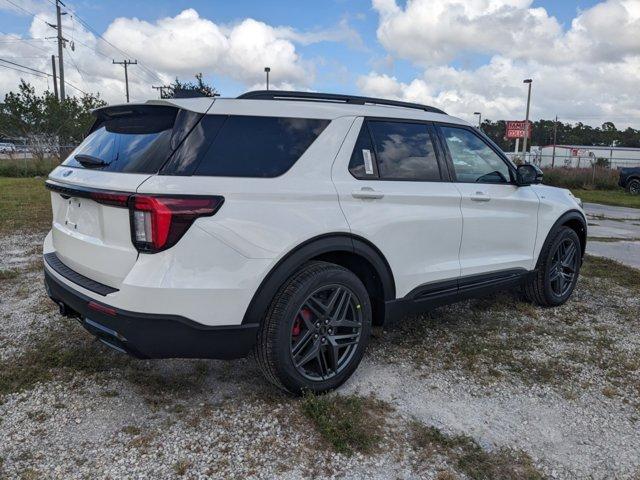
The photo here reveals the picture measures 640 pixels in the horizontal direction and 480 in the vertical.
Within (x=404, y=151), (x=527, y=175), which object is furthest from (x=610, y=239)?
(x=404, y=151)

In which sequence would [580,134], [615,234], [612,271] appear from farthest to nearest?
[580,134] → [615,234] → [612,271]

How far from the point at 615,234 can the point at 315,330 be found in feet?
30.5

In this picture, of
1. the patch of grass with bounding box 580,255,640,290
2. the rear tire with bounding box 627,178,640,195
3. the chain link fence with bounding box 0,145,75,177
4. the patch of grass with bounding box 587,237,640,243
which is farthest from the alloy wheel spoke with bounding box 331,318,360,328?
the rear tire with bounding box 627,178,640,195

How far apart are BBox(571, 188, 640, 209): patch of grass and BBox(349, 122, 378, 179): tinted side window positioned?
17135 millimetres

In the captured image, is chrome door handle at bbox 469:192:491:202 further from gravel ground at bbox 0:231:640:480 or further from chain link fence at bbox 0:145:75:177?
chain link fence at bbox 0:145:75:177

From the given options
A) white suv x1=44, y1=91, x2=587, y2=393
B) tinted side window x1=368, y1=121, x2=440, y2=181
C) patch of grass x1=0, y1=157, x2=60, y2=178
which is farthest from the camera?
patch of grass x1=0, y1=157, x2=60, y2=178

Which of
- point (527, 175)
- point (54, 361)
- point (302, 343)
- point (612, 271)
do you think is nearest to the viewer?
point (302, 343)

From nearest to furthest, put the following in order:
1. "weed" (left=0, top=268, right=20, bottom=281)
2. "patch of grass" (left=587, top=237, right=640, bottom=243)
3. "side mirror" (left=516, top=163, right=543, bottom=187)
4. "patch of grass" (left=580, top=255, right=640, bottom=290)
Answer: "side mirror" (left=516, top=163, right=543, bottom=187) → "weed" (left=0, top=268, right=20, bottom=281) → "patch of grass" (left=580, top=255, right=640, bottom=290) → "patch of grass" (left=587, top=237, right=640, bottom=243)

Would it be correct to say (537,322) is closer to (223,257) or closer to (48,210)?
(223,257)

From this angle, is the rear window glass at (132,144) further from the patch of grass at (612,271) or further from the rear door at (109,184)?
the patch of grass at (612,271)

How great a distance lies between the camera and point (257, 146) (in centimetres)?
285

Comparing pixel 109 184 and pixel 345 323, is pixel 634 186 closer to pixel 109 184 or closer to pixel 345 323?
pixel 345 323

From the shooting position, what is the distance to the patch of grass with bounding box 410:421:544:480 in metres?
2.47

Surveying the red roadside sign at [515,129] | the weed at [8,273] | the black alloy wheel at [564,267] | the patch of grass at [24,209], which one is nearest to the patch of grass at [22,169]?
the patch of grass at [24,209]
